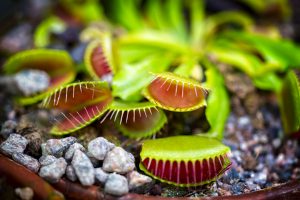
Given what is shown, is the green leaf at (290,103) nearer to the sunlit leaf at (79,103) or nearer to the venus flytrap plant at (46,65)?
the sunlit leaf at (79,103)

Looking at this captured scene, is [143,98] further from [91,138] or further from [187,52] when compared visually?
[187,52]

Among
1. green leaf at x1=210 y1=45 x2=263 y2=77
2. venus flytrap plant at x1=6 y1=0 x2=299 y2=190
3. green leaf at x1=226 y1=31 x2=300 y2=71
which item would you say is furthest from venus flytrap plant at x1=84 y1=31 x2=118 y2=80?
green leaf at x1=226 y1=31 x2=300 y2=71

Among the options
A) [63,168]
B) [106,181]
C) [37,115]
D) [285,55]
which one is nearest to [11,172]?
[63,168]

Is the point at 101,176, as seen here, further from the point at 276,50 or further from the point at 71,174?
the point at 276,50

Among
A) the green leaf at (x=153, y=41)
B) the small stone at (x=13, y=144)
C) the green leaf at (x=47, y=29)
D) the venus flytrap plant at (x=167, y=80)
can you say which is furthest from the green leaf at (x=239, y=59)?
the small stone at (x=13, y=144)

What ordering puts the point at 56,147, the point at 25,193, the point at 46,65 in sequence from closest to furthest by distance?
the point at 25,193
the point at 56,147
the point at 46,65

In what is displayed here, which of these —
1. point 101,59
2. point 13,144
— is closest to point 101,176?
point 13,144
